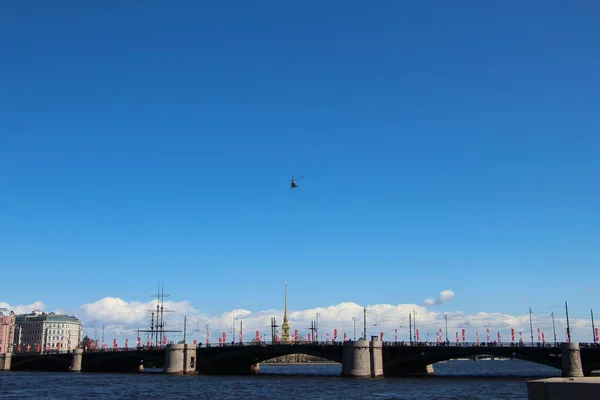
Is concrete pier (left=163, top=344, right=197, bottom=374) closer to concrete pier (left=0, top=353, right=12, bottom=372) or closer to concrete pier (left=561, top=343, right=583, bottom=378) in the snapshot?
concrete pier (left=0, top=353, right=12, bottom=372)

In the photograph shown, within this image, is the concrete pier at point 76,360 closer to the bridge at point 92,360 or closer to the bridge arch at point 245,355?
the bridge at point 92,360

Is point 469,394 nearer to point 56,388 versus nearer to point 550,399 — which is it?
point 56,388

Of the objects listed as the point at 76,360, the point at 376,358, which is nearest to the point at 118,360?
the point at 76,360

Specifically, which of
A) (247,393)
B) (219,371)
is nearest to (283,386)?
(247,393)

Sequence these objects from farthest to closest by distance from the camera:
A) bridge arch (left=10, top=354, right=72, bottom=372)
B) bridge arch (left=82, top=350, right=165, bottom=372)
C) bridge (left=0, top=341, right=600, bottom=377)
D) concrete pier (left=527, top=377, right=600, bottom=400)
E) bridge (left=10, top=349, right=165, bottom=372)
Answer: bridge arch (left=10, top=354, right=72, bottom=372)
bridge (left=10, top=349, right=165, bottom=372)
bridge arch (left=82, top=350, right=165, bottom=372)
bridge (left=0, top=341, right=600, bottom=377)
concrete pier (left=527, top=377, right=600, bottom=400)

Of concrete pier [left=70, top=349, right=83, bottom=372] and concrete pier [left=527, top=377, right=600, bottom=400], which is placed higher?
concrete pier [left=527, top=377, right=600, bottom=400]

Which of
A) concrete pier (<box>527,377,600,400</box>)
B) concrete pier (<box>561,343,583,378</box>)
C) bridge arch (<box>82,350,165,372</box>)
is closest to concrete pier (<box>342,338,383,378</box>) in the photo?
concrete pier (<box>561,343,583,378</box>)

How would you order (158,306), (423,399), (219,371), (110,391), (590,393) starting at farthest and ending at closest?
(158,306)
(219,371)
(110,391)
(423,399)
(590,393)
